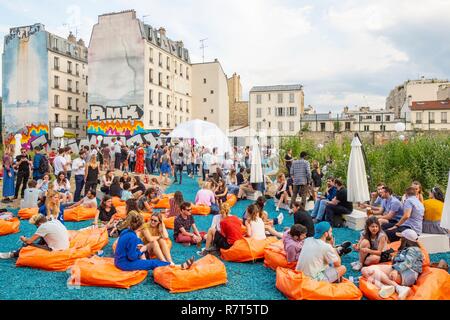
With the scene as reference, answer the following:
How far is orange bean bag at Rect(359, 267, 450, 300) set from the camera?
5.22 metres

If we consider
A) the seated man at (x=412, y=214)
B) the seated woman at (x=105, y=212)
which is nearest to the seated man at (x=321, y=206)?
the seated man at (x=412, y=214)

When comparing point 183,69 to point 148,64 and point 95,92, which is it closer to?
point 148,64

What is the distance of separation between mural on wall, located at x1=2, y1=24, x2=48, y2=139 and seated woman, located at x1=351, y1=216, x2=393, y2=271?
41.7m

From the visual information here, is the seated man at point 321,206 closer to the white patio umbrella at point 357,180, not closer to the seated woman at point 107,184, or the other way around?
the white patio umbrella at point 357,180

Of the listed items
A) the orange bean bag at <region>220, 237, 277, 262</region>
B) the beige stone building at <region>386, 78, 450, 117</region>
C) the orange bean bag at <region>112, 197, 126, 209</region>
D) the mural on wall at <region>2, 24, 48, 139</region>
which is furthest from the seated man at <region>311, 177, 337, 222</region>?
the beige stone building at <region>386, 78, 450, 117</region>

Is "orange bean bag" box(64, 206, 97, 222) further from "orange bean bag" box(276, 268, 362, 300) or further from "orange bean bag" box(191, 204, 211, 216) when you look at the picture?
"orange bean bag" box(276, 268, 362, 300)

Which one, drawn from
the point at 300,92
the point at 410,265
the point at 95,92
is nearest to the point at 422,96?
the point at 300,92

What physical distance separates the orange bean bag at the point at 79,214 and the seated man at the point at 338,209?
6.63 meters

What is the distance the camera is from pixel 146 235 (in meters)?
6.66

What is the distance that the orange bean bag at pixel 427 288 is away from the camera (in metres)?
5.22

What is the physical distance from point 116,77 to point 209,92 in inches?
528
